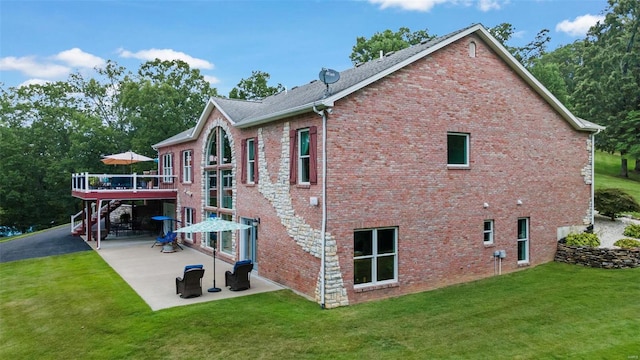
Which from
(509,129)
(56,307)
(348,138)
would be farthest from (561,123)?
(56,307)

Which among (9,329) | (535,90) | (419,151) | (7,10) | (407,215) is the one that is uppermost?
(7,10)

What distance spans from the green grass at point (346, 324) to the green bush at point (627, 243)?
1.42 metres

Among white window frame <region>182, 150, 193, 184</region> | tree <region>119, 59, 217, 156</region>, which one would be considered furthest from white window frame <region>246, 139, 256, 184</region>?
tree <region>119, 59, 217, 156</region>

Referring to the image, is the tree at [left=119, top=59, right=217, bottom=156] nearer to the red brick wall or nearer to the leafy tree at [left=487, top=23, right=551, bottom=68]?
the red brick wall

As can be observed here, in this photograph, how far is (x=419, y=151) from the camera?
12594 mm

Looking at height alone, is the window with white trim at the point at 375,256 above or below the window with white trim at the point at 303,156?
below

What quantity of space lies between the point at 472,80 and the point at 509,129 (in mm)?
2368

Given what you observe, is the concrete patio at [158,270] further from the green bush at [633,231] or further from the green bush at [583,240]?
the green bush at [633,231]

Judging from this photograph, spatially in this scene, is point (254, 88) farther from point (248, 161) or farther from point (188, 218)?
point (248, 161)

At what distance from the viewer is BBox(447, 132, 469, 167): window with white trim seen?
43.9 ft

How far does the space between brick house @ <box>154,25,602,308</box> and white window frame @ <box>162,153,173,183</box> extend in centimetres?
976

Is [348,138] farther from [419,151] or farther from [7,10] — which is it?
[7,10]

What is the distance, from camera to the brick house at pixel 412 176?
11.4 m

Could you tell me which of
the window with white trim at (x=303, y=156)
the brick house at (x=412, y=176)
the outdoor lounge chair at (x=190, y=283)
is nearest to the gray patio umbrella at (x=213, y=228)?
the outdoor lounge chair at (x=190, y=283)
